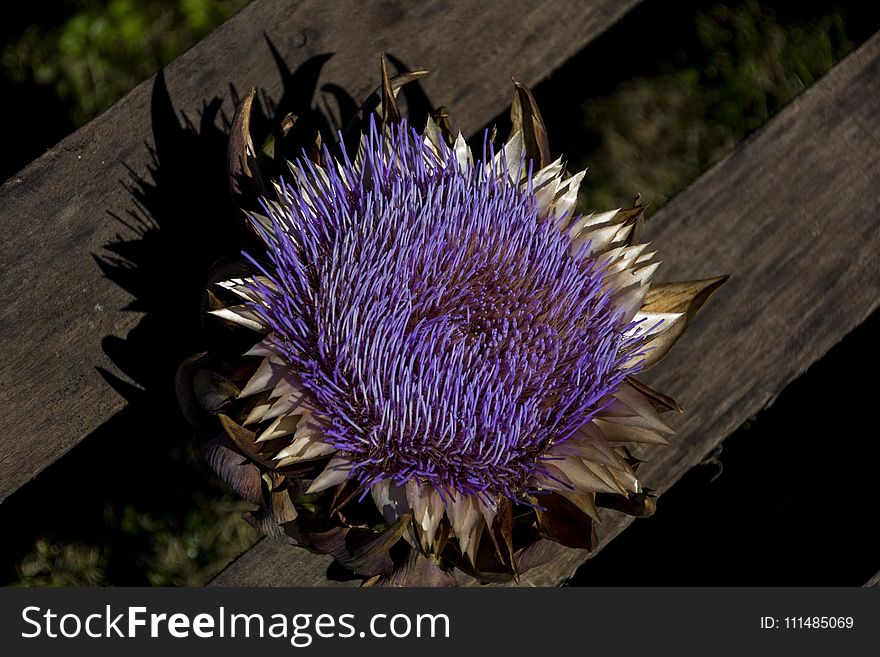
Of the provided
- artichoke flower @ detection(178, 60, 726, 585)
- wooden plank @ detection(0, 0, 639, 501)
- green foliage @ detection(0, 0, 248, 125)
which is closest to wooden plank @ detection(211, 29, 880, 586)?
artichoke flower @ detection(178, 60, 726, 585)

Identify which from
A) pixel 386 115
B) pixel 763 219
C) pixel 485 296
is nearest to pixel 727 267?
pixel 763 219

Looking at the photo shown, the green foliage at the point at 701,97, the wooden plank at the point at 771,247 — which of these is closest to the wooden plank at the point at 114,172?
the wooden plank at the point at 771,247

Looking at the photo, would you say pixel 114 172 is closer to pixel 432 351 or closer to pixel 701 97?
pixel 432 351

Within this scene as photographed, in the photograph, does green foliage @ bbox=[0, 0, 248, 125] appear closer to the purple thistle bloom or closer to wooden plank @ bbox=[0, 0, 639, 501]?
wooden plank @ bbox=[0, 0, 639, 501]

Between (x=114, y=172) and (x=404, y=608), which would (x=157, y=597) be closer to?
(x=404, y=608)

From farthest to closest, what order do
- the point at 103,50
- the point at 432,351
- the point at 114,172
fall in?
the point at 103,50
the point at 114,172
the point at 432,351

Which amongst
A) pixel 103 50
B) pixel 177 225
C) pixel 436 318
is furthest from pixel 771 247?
pixel 103 50
